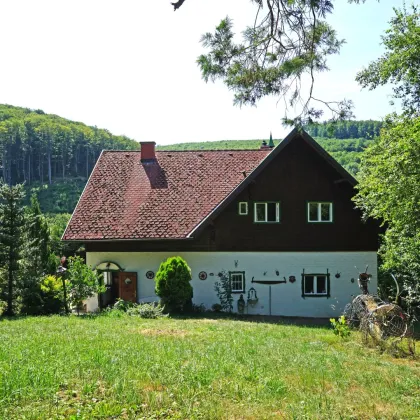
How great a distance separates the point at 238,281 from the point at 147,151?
8.34 meters

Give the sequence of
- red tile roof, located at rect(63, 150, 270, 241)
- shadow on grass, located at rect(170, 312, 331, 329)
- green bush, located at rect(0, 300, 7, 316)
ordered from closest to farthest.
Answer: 1. shadow on grass, located at rect(170, 312, 331, 329)
2. green bush, located at rect(0, 300, 7, 316)
3. red tile roof, located at rect(63, 150, 270, 241)

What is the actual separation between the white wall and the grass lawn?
8.33m

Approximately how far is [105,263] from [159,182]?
4.71 m

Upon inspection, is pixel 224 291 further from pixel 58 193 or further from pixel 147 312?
pixel 58 193

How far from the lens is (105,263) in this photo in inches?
822

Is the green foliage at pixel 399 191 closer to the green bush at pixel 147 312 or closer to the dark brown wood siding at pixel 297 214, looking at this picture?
the dark brown wood siding at pixel 297 214

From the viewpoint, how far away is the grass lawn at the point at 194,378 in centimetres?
Answer: 654

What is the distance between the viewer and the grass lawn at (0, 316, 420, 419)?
21.4ft

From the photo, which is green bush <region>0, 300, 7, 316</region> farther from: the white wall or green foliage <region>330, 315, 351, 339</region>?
green foliage <region>330, 315, 351, 339</region>

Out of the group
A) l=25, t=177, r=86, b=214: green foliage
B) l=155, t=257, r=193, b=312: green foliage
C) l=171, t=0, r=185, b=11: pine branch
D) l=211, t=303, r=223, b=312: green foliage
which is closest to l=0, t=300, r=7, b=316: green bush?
l=155, t=257, r=193, b=312: green foliage

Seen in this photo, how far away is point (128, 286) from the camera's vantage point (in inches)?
815

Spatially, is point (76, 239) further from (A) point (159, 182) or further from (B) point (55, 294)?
(A) point (159, 182)

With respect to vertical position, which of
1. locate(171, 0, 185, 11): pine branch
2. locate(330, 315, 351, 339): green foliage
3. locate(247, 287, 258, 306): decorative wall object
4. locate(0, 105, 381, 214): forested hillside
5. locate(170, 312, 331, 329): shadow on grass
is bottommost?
locate(170, 312, 331, 329): shadow on grass

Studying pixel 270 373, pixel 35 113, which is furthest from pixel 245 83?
pixel 35 113
